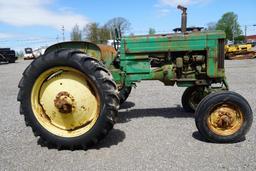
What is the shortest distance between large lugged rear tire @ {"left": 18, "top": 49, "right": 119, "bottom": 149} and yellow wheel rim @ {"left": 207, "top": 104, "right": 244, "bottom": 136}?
1445mm

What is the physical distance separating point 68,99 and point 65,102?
2.5 inches

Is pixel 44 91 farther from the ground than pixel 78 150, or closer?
farther from the ground

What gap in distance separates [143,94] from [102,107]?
4.67 meters

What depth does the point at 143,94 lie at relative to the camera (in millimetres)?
8977

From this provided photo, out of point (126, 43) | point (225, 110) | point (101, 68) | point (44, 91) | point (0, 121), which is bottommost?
point (0, 121)

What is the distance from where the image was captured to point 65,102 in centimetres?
455

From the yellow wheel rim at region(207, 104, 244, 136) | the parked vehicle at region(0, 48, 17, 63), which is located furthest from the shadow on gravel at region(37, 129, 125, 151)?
the parked vehicle at region(0, 48, 17, 63)

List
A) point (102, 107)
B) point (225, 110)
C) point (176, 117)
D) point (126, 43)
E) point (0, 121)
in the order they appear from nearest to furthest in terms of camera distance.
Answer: point (102, 107) < point (225, 110) < point (126, 43) < point (176, 117) < point (0, 121)

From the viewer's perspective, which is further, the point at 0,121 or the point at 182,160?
the point at 0,121

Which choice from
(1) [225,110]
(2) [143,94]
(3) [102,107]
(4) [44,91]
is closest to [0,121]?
(4) [44,91]

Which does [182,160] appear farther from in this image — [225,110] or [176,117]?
[176,117]

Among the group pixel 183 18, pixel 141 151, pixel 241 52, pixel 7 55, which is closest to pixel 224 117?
pixel 141 151

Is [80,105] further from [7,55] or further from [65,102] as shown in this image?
[7,55]

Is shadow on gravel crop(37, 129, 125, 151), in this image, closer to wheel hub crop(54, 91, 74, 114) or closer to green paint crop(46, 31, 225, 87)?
wheel hub crop(54, 91, 74, 114)
